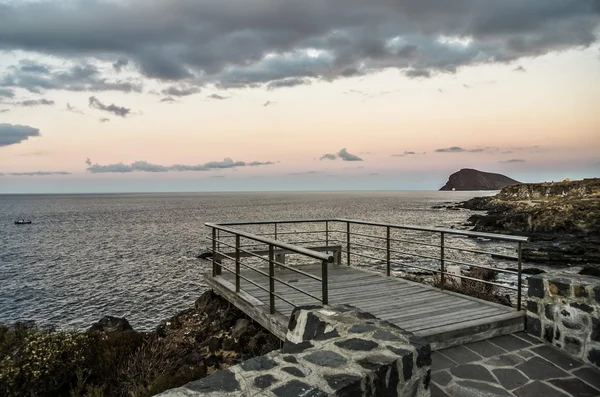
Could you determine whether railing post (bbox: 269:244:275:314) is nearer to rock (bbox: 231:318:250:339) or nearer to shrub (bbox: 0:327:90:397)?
rock (bbox: 231:318:250:339)

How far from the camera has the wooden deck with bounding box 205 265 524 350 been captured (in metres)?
5.12

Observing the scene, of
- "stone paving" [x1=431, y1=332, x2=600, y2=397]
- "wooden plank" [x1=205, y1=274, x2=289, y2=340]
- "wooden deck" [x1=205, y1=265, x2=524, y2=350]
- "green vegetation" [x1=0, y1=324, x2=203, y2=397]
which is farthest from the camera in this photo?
"green vegetation" [x1=0, y1=324, x2=203, y2=397]

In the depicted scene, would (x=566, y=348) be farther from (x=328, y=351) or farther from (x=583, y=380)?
(x=328, y=351)

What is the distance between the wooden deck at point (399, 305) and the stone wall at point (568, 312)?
0.38 meters

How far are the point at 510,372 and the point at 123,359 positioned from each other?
6577 millimetres

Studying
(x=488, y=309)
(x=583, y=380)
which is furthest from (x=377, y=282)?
(x=583, y=380)

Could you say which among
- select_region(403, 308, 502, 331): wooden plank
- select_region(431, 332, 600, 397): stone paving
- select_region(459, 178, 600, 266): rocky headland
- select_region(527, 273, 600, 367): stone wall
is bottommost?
select_region(459, 178, 600, 266): rocky headland

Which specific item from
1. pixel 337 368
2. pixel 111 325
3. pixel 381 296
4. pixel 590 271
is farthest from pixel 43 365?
pixel 590 271

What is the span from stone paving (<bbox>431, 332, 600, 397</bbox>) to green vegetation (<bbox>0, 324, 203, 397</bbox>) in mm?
3871

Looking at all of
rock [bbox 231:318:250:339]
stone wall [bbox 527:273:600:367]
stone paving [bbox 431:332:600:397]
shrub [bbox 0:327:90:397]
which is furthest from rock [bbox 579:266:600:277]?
shrub [bbox 0:327:90:397]

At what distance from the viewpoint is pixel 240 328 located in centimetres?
766

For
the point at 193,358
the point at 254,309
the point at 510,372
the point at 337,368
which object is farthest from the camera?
the point at 193,358

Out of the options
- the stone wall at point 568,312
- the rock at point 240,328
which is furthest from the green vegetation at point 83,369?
the stone wall at point 568,312

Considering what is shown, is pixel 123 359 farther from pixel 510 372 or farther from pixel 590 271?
pixel 590 271
